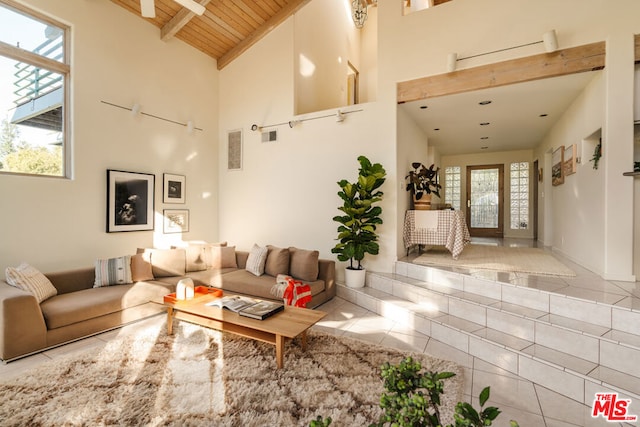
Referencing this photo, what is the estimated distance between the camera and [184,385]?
2359 mm

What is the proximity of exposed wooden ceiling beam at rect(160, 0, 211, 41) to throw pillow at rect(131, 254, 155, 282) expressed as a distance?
352cm

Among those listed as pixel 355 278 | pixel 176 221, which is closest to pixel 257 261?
pixel 355 278

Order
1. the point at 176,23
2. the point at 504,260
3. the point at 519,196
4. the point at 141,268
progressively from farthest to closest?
the point at 519,196 → the point at 176,23 → the point at 504,260 → the point at 141,268

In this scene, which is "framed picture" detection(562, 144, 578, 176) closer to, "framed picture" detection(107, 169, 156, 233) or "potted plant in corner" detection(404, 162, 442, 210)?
"potted plant in corner" detection(404, 162, 442, 210)

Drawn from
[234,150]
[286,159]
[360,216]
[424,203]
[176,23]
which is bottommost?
[360,216]

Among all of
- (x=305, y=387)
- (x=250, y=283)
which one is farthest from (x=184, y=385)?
(x=250, y=283)

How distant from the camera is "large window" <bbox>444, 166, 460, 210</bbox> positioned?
9078 millimetres

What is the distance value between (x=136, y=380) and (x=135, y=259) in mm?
2051

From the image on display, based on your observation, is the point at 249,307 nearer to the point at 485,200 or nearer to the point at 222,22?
the point at 222,22

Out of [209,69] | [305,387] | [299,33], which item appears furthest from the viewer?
[209,69]

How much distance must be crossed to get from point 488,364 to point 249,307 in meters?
2.17

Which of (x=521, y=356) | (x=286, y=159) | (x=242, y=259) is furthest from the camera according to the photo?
(x=286, y=159)

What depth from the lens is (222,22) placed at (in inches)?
211

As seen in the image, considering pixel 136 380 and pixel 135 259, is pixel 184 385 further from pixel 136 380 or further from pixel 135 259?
pixel 135 259
